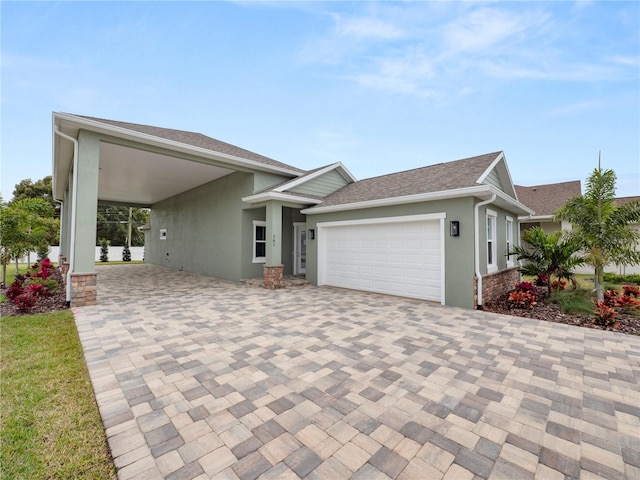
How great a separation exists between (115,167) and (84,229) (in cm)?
516

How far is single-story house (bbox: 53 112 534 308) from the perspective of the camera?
22.2 feet

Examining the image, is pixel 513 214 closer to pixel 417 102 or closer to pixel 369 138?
pixel 417 102

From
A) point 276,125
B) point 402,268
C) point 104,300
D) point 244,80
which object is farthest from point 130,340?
point 276,125

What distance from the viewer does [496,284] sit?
8.00m

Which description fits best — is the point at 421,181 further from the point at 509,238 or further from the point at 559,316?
the point at 559,316

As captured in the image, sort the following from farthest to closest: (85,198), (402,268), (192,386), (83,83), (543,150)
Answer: (543,150)
(83,83)
(402,268)
(85,198)
(192,386)

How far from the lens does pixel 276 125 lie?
60.2 ft

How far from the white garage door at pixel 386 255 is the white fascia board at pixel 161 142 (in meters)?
3.16

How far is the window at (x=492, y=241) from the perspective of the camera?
8062mm

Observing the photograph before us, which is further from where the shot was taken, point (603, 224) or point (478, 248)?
point (478, 248)

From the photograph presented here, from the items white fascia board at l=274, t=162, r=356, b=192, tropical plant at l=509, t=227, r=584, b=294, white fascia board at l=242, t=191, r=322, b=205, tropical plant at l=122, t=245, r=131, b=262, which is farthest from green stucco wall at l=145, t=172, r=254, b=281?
tropical plant at l=509, t=227, r=584, b=294

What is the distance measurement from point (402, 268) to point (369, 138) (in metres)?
13.7

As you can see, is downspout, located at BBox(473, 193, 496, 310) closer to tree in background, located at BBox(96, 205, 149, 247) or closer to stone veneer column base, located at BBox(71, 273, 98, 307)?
stone veneer column base, located at BBox(71, 273, 98, 307)

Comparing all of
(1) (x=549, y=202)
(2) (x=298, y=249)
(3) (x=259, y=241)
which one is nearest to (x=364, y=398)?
(3) (x=259, y=241)
